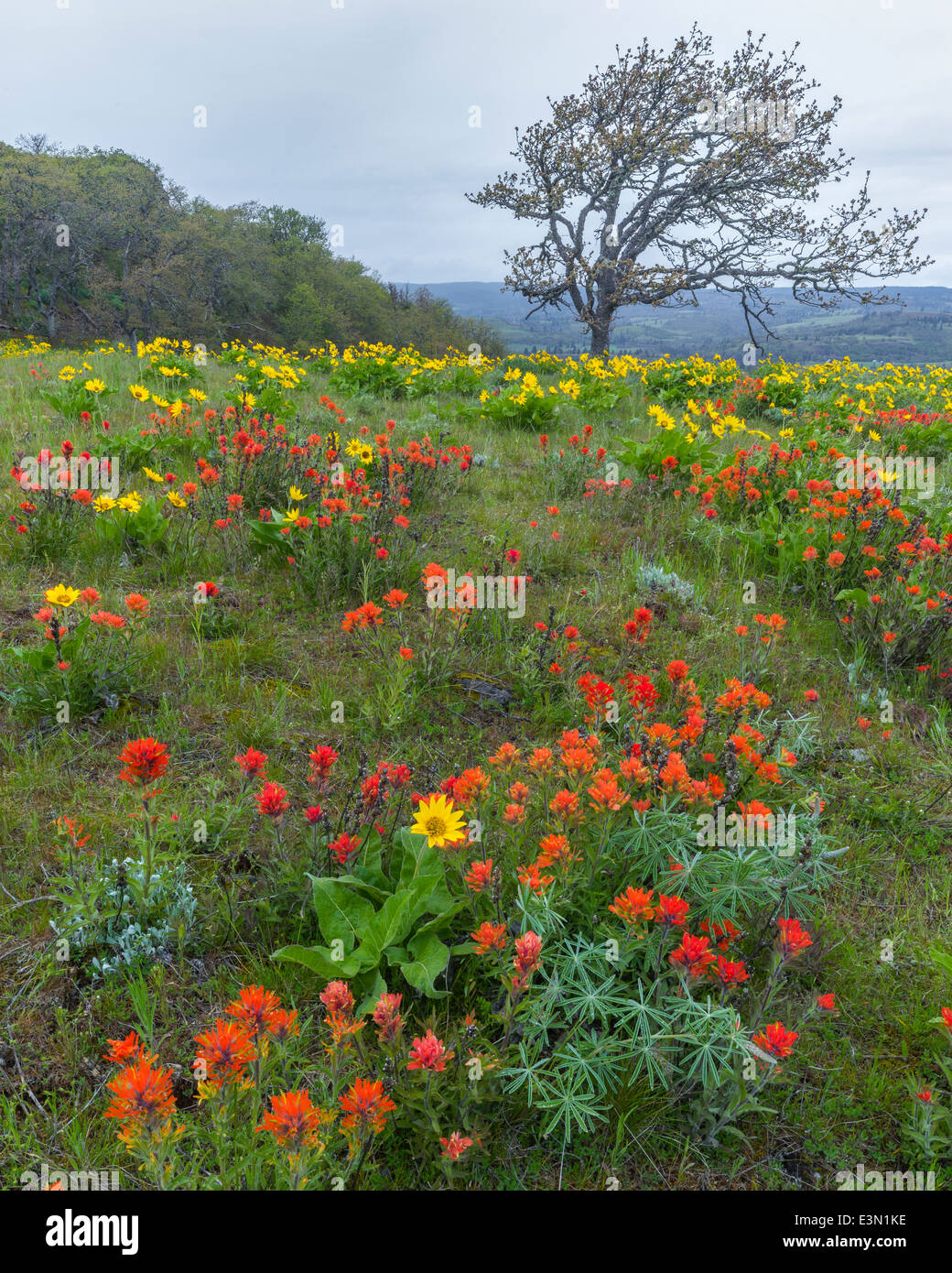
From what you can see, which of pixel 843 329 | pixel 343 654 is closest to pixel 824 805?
pixel 343 654

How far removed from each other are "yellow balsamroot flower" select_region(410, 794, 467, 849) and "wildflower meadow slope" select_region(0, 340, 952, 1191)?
14mm

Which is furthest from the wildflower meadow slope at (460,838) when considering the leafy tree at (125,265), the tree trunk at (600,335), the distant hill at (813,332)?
the leafy tree at (125,265)

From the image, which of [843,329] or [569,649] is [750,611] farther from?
[843,329]

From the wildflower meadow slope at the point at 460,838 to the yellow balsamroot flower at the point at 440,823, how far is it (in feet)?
0.05

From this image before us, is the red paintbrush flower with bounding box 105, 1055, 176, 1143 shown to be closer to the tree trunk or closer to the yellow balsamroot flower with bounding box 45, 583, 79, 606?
the yellow balsamroot flower with bounding box 45, 583, 79, 606

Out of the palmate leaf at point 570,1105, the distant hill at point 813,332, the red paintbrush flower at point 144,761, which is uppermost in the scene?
the distant hill at point 813,332

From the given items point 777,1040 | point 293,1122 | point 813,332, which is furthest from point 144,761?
point 813,332

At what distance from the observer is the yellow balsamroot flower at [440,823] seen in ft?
5.92

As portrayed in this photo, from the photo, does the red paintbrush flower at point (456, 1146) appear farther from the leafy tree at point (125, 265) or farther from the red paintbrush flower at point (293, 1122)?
the leafy tree at point (125, 265)

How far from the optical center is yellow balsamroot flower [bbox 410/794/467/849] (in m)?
1.80

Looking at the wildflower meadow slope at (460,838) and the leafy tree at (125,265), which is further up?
the leafy tree at (125,265)

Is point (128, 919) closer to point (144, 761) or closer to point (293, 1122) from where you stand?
point (144, 761)
